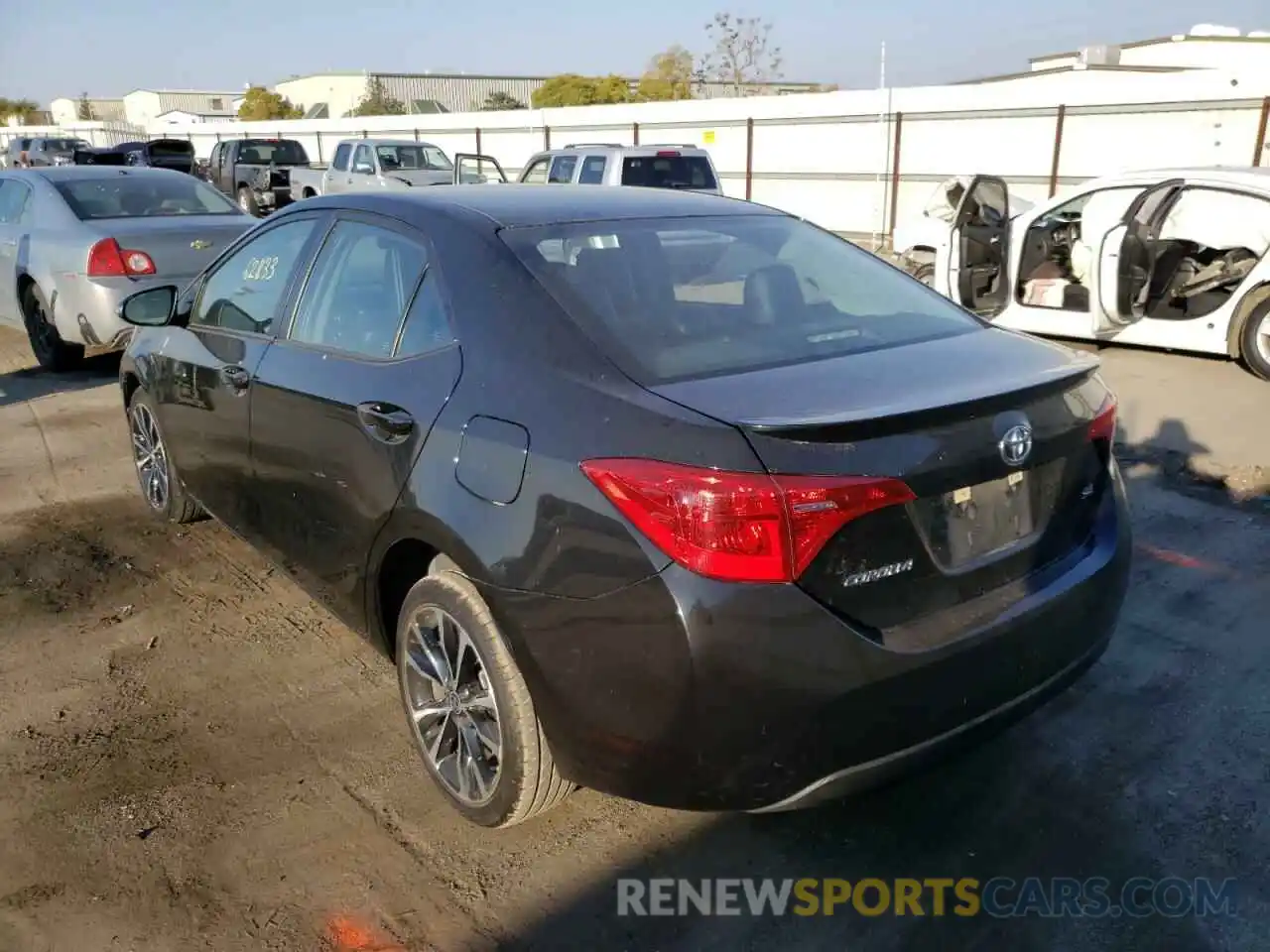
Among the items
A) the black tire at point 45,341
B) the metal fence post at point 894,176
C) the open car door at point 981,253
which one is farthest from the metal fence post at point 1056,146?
the black tire at point 45,341

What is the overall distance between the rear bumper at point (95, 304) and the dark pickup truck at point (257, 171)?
14.3m

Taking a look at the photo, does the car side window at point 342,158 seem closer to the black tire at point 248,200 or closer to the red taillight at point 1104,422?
the black tire at point 248,200

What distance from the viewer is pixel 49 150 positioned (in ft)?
94.1

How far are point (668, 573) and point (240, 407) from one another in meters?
2.25

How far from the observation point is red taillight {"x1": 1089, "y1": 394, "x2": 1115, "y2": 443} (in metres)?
2.67

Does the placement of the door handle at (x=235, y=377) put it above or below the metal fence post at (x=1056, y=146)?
below

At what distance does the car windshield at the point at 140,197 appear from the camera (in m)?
8.24

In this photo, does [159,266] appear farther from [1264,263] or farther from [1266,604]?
[1264,263]


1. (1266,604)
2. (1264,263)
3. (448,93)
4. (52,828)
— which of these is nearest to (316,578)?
(52,828)

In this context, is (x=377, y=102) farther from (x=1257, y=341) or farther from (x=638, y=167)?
(x=1257, y=341)

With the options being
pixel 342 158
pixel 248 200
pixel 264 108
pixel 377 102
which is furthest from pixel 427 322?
pixel 264 108

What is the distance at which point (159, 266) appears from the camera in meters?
7.79

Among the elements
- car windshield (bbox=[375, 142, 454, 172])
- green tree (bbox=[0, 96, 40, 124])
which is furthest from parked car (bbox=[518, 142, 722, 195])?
green tree (bbox=[0, 96, 40, 124])

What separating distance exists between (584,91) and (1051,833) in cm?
5615
